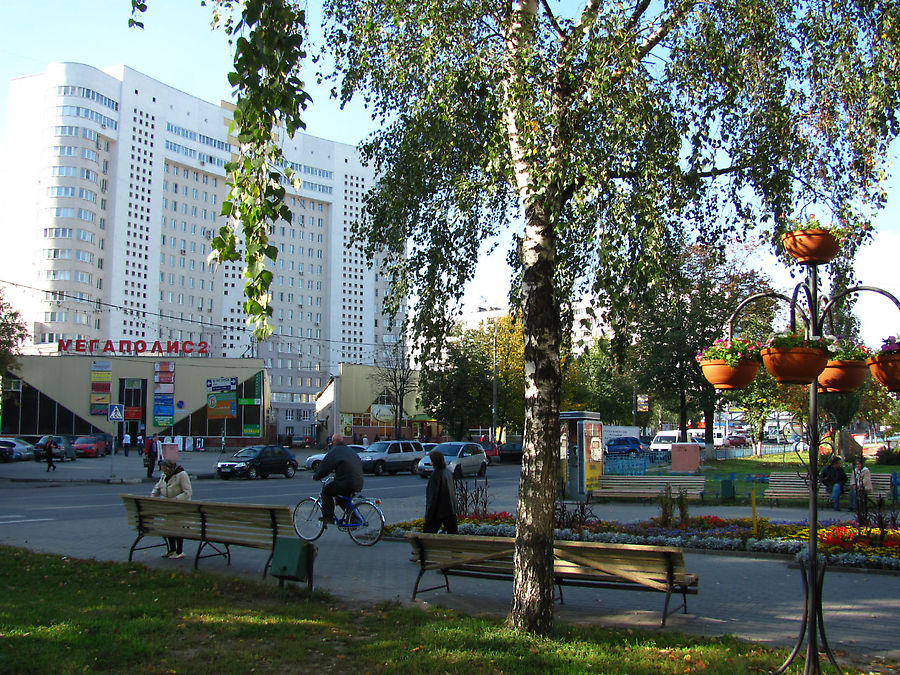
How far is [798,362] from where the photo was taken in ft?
18.4

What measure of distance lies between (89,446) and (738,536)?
157ft

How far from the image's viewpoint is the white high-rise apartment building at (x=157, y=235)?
86.4 m

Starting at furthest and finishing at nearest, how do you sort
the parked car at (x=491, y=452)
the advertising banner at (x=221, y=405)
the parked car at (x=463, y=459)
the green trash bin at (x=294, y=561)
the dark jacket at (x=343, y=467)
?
the advertising banner at (x=221, y=405)
the parked car at (x=491, y=452)
the parked car at (x=463, y=459)
the dark jacket at (x=343, y=467)
the green trash bin at (x=294, y=561)

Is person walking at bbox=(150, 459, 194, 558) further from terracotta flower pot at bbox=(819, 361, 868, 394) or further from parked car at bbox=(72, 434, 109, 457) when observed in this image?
parked car at bbox=(72, 434, 109, 457)

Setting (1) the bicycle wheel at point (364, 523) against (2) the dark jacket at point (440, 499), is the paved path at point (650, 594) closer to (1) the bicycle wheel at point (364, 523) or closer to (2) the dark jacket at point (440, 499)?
(1) the bicycle wheel at point (364, 523)

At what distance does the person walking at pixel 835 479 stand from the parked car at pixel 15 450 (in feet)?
146

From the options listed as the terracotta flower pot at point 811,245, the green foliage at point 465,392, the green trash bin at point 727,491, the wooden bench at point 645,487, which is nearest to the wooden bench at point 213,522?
the terracotta flower pot at point 811,245

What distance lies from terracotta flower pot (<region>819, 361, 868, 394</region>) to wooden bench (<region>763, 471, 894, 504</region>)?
14184mm

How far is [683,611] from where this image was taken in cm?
746

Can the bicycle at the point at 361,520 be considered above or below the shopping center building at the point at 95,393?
below

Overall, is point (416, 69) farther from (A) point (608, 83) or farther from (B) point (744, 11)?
(B) point (744, 11)

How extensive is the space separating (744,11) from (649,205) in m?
2.82

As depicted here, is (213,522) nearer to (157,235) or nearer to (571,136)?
(571,136)

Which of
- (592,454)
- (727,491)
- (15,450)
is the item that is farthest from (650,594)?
(15,450)
